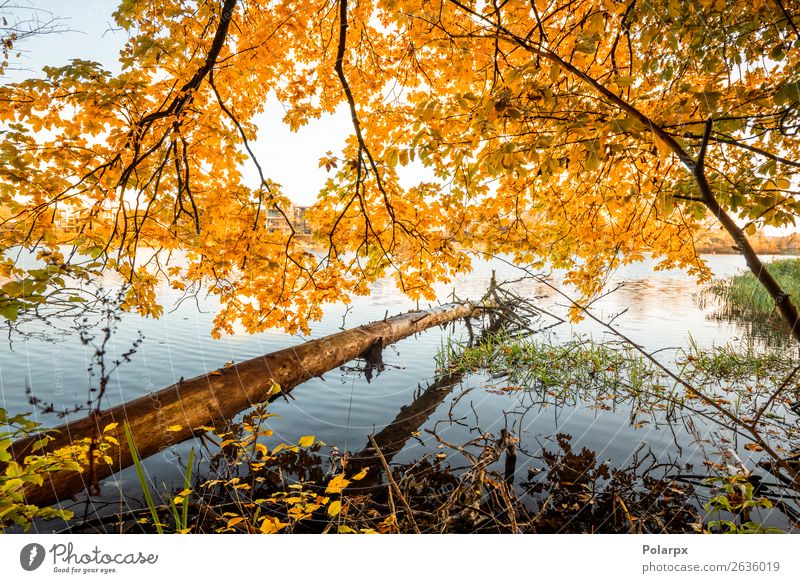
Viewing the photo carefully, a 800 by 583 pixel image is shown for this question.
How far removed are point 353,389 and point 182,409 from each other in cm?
317

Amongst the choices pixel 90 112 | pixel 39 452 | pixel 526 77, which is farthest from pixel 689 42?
pixel 39 452

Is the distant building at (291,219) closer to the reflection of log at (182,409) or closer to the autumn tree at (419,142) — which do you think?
the autumn tree at (419,142)

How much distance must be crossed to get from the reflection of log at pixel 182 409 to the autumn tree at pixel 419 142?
65 cm

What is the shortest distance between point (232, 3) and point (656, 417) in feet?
19.9

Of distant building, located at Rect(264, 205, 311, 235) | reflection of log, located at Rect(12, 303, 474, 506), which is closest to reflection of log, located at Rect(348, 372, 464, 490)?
reflection of log, located at Rect(12, 303, 474, 506)

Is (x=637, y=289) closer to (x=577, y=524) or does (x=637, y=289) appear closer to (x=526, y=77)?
(x=577, y=524)

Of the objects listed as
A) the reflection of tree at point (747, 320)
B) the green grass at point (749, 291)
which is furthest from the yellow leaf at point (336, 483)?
the green grass at point (749, 291)

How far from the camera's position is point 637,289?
56.6 feet

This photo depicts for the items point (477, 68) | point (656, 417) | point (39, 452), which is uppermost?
point (477, 68)

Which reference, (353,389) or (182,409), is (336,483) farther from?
(353,389)

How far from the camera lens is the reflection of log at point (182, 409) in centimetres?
233

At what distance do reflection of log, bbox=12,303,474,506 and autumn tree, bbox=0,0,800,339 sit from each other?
0.65 meters
